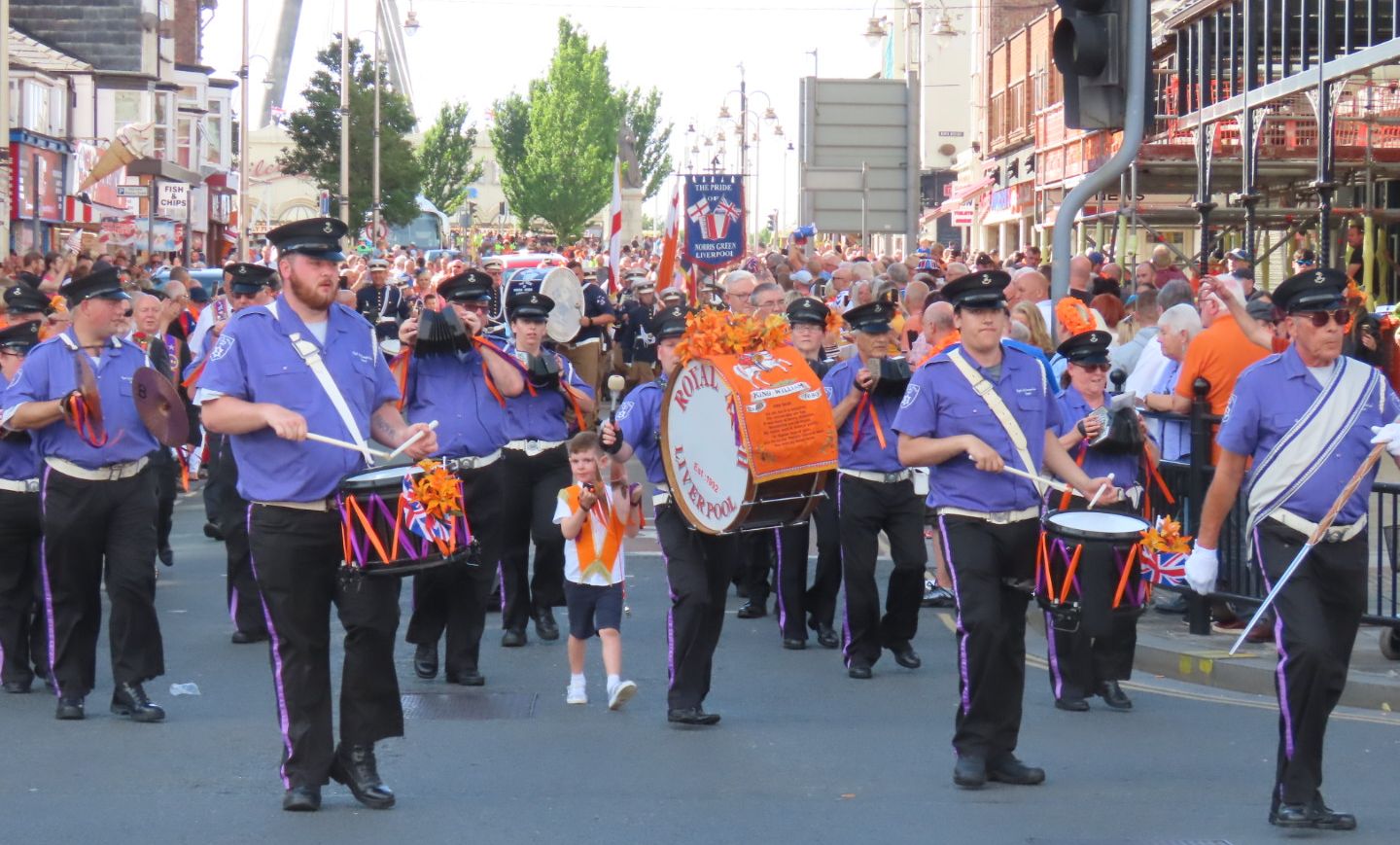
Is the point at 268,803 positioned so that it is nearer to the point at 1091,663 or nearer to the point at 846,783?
the point at 846,783

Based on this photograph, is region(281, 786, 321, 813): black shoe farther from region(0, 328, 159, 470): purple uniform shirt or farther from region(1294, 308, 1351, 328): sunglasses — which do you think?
region(1294, 308, 1351, 328): sunglasses

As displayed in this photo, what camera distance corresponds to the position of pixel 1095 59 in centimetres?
1101

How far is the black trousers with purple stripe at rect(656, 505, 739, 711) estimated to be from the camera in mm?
8406

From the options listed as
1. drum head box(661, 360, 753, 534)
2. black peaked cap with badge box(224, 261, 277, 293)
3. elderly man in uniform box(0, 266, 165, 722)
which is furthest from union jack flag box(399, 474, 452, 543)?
black peaked cap with badge box(224, 261, 277, 293)

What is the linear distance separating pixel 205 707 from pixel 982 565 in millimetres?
3740

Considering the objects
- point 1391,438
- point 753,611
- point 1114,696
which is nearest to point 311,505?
point 1391,438

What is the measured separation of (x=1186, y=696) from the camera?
9.28m

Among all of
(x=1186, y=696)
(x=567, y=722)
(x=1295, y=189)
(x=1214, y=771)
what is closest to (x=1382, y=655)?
(x=1186, y=696)

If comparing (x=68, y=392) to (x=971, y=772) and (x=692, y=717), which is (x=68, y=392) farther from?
(x=971, y=772)

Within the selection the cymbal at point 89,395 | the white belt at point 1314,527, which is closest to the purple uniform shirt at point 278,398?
the cymbal at point 89,395

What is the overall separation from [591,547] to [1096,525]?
2.57 metres

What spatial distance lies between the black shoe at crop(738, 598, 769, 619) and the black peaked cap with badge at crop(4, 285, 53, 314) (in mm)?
4387

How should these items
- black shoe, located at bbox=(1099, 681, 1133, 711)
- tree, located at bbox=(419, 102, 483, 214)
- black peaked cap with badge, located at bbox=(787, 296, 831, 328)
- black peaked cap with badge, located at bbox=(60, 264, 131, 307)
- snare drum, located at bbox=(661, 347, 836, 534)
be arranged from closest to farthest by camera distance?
snare drum, located at bbox=(661, 347, 836, 534)
black peaked cap with badge, located at bbox=(60, 264, 131, 307)
black shoe, located at bbox=(1099, 681, 1133, 711)
black peaked cap with badge, located at bbox=(787, 296, 831, 328)
tree, located at bbox=(419, 102, 483, 214)

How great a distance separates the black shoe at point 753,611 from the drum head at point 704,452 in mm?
3306
